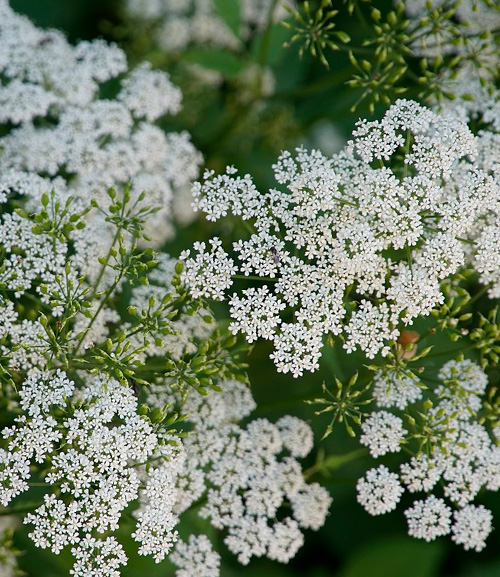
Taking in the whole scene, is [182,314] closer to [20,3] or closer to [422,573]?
[422,573]

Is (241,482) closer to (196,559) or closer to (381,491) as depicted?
(196,559)

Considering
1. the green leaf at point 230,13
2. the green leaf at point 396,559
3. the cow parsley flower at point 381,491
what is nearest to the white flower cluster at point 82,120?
the green leaf at point 230,13

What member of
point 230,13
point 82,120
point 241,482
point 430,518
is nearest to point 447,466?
point 430,518

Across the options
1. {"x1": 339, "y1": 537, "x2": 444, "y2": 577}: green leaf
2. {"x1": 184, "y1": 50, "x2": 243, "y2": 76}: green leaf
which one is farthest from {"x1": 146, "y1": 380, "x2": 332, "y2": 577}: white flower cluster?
{"x1": 184, "y1": 50, "x2": 243, "y2": 76}: green leaf

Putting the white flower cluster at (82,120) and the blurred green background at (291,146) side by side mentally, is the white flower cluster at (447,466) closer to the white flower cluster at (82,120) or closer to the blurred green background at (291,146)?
the blurred green background at (291,146)

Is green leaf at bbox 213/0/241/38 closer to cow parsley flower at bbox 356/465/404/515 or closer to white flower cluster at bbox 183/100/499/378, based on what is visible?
white flower cluster at bbox 183/100/499/378

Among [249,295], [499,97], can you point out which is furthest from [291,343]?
[499,97]
